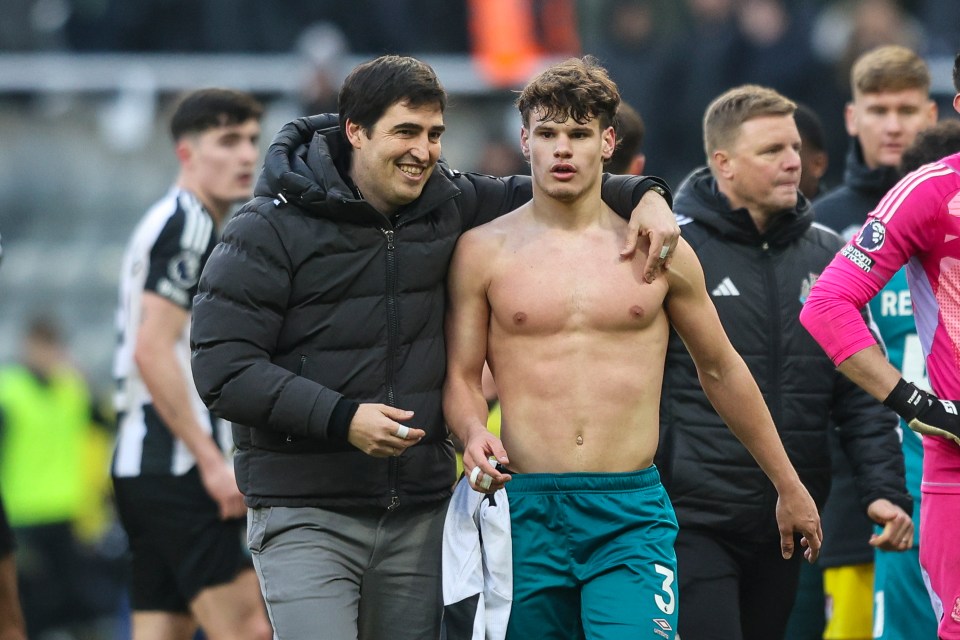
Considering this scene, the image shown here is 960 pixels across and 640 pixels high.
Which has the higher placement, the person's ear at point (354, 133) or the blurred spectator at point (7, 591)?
the person's ear at point (354, 133)

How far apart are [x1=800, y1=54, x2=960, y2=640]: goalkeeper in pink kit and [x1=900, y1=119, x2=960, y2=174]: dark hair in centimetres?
108

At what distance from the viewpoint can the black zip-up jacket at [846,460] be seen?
717 centimetres

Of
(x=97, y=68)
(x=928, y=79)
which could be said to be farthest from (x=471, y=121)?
(x=928, y=79)

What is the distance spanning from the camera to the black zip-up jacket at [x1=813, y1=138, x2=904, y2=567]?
717cm

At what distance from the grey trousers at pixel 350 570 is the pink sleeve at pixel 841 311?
1.36 metres

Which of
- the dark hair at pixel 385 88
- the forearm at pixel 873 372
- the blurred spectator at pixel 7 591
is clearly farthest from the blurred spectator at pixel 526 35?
the forearm at pixel 873 372

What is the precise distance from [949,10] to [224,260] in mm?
9900

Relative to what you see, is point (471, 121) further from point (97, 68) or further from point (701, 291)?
point (701, 291)

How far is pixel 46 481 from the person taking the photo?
491 inches

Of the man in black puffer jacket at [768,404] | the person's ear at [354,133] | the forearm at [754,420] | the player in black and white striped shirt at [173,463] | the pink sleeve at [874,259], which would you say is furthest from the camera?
the player in black and white striped shirt at [173,463]

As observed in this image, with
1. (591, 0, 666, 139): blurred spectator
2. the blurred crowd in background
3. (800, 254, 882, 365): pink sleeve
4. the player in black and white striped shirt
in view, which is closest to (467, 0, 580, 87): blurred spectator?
the blurred crowd in background

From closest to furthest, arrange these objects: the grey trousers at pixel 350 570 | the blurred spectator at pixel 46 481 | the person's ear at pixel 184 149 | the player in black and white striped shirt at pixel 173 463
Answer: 1. the grey trousers at pixel 350 570
2. the player in black and white striped shirt at pixel 173 463
3. the person's ear at pixel 184 149
4. the blurred spectator at pixel 46 481

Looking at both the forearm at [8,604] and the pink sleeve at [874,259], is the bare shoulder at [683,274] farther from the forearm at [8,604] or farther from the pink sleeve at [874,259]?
the forearm at [8,604]

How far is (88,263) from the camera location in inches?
604
